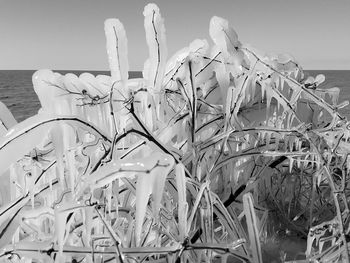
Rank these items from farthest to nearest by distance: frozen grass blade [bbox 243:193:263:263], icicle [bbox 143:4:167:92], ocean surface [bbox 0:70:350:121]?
ocean surface [bbox 0:70:350:121], icicle [bbox 143:4:167:92], frozen grass blade [bbox 243:193:263:263]

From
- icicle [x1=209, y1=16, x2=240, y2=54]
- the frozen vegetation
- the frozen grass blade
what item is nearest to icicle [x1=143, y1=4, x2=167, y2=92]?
the frozen vegetation

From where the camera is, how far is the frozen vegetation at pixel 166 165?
58cm

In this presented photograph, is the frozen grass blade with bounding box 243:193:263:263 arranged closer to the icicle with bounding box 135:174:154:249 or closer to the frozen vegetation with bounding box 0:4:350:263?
the frozen vegetation with bounding box 0:4:350:263

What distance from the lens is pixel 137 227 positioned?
532mm

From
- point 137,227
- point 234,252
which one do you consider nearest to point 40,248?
point 137,227

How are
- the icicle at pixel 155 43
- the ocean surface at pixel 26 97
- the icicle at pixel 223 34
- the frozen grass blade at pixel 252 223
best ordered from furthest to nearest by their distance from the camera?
the ocean surface at pixel 26 97 → the icicle at pixel 223 34 → the icicle at pixel 155 43 → the frozen grass blade at pixel 252 223

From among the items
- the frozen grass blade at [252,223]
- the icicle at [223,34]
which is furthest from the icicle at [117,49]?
the frozen grass blade at [252,223]

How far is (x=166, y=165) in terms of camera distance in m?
0.52

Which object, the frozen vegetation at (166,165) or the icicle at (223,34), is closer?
the frozen vegetation at (166,165)

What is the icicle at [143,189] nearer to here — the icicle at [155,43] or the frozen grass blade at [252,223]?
the frozen grass blade at [252,223]

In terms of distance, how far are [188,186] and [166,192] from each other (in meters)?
0.12

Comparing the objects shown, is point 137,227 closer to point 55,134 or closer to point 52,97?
point 55,134

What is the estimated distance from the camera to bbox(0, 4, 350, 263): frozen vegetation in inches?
23.0

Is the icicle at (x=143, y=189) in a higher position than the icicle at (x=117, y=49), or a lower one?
lower
